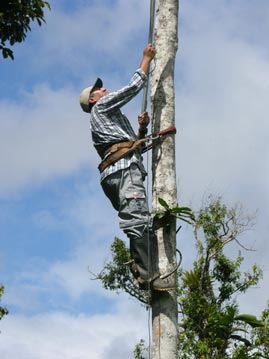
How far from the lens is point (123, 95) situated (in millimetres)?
→ 4926

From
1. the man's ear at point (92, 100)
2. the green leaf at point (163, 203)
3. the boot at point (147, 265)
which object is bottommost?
the boot at point (147, 265)

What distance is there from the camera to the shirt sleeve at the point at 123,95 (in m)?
4.90

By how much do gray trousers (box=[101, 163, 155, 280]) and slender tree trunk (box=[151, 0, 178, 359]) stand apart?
76mm

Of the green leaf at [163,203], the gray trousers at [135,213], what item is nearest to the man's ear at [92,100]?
the gray trousers at [135,213]

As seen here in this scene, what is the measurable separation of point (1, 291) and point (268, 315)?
700cm

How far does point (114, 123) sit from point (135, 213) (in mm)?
738

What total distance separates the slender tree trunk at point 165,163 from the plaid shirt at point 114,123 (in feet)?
0.46

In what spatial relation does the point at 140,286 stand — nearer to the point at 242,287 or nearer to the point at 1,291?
the point at 1,291

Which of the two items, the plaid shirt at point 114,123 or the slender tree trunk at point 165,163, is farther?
the plaid shirt at point 114,123

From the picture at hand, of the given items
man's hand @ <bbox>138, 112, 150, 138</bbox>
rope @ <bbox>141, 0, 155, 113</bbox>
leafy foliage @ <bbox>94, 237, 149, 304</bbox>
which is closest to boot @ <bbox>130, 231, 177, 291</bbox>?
man's hand @ <bbox>138, 112, 150, 138</bbox>

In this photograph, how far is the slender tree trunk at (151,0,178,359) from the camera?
4348 mm

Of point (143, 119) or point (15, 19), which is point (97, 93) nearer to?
point (143, 119)

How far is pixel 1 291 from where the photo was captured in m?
12.4

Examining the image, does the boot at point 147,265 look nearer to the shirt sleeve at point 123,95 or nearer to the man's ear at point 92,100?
the shirt sleeve at point 123,95
